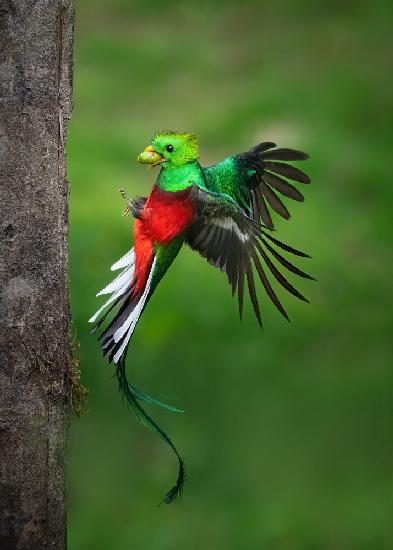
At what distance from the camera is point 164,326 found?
6.82 m

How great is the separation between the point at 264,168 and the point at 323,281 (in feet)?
13.0

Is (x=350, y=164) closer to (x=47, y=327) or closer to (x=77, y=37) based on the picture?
(x=77, y=37)

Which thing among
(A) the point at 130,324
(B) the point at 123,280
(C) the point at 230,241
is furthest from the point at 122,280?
(C) the point at 230,241

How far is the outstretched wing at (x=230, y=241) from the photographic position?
10.6 feet

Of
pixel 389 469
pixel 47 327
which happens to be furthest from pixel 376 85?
pixel 47 327

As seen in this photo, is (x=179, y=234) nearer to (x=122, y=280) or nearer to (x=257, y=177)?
(x=122, y=280)

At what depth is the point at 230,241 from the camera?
3.38 meters

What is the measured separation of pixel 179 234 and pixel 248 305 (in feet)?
12.9

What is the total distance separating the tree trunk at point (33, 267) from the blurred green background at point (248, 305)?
1.91 ft

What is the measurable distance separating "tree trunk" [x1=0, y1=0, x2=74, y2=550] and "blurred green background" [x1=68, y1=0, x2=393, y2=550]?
583 millimetres


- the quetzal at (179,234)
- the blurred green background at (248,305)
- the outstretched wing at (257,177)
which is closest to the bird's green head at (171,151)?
the quetzal at (179,234)

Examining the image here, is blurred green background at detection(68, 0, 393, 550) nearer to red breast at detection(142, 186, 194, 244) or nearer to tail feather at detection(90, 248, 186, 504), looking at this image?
tail feather at detection(90, 248, 186, 504)

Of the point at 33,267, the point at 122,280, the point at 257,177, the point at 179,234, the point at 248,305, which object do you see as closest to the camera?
the point at 33,267

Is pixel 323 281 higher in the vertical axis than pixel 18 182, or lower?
lower
